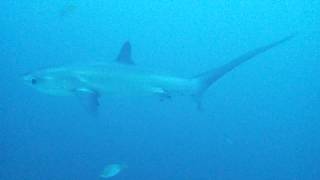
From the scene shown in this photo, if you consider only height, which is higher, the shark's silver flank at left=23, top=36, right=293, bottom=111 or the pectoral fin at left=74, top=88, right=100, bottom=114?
the shark's silver flank at left=23, top=36, right=293, bottom=111

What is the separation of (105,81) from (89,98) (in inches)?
8.7

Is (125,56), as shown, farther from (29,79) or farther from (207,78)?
(29,79)

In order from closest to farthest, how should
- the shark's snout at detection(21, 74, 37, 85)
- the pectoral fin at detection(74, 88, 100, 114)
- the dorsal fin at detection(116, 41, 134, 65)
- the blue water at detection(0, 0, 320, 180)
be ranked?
1. the shark's snout at detection(21, 74, 37, 85)
2. the pectoral fin at detection(74, 88, 100, 114)
3. the dorsal fin at detection(116, 41, 134, 65)
4. the blue water at detection(0, 0, 320, 180)

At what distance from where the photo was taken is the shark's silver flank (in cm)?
492

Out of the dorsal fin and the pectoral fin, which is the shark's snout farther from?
the dorsal fin

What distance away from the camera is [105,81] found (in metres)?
5.02

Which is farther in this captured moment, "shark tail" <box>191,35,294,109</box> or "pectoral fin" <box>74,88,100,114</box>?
"shark tail" <box>191,35,294,109</box>

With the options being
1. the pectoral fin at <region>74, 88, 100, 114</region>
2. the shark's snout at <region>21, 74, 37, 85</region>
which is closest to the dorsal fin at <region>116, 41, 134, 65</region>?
the pectoral fin at <region>74, 88, 100, 114</region>

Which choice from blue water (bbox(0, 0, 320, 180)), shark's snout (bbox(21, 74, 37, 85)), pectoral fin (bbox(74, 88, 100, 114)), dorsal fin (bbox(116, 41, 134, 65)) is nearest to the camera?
shark's snout (bbox(21, 74, 37, 85))

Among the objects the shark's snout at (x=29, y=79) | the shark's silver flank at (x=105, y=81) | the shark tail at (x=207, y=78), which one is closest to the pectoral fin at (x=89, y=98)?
the shark's silver flank at (x=105, y=81)

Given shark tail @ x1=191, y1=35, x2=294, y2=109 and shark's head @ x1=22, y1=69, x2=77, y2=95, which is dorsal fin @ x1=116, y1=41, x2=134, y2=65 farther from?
shark tail @ x1=191, y1=35, x2=294, y2=109

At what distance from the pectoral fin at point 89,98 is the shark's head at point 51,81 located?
9 centimetres

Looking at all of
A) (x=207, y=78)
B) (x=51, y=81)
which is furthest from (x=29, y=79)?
(x=207, y=78)

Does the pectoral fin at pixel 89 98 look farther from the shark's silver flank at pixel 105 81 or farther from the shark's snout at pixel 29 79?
the shark's snout at pixel 29 79
